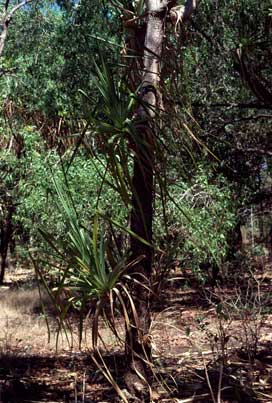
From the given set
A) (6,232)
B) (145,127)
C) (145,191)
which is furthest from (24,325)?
(6,232)

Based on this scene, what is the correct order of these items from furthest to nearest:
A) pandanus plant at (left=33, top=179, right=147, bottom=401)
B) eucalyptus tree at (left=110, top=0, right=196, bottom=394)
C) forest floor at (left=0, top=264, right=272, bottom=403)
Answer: forest floor at (left=0, top=264, right=272, bottom=403), eucalyptus tree at (left=110, top=0, right=196, bottom=394), pandanus plant at (left=33, top=179, right=147, bottom=401)

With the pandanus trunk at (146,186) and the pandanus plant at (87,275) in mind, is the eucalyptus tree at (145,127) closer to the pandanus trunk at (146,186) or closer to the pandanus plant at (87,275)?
the pandanus trunk at (146,186)

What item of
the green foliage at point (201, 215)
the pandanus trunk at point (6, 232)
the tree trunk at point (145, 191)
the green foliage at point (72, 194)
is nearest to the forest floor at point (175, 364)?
the tree trunk at point (145, 191)

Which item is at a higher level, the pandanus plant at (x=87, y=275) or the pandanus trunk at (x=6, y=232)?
the pandanus trunk at (x=6, y=232)

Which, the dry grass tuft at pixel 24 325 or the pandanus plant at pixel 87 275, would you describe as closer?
the pandanus plant at pixel 87 275

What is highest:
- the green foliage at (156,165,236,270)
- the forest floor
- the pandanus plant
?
the green foliage at (156,165,236,270)

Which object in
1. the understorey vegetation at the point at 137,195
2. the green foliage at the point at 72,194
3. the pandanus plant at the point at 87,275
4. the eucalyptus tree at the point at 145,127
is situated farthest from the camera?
the green foliage at the point at 72,194

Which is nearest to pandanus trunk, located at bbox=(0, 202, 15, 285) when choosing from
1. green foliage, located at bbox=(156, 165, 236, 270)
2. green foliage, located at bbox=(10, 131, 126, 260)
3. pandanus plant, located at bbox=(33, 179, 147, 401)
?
green foliage, located at bbox=(10, 131, 126, 260)

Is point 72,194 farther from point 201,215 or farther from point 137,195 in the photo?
point 137,195

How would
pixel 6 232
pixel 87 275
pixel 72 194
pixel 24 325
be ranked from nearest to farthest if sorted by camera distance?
pixel 87 275, pixel 72 194, pixel 24 325, pixel 6 232

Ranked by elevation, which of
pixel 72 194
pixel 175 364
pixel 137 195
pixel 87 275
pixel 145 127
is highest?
pixel 72 194

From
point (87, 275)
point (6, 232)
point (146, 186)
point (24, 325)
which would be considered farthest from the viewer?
point (6, 232)

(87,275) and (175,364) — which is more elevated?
(87,275)

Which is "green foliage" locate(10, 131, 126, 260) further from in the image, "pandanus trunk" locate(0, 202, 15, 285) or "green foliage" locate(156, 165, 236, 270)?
"pandanus trunk" locate(0, 202, 15, 285)
